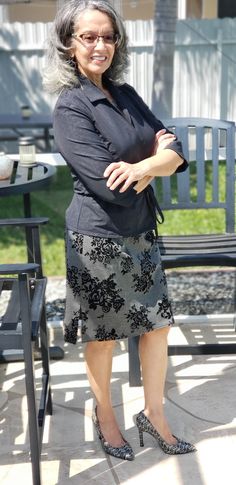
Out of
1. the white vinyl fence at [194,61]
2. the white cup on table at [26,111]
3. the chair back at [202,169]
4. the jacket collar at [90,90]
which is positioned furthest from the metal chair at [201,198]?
the white cup on table at [26,111]

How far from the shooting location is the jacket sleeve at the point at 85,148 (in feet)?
7.84

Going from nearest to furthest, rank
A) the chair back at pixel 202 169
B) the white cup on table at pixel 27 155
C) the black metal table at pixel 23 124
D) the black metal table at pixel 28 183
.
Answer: the black metal table at pixel 28 183 < the white cup on table at pixel 27 155 < the chair back at pixel 202 169 < the black metal table at pixel 23 124

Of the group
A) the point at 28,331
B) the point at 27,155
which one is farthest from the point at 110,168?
the point at 27,155

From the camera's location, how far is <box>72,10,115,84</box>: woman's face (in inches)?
94.0

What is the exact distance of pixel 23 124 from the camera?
4969 mm

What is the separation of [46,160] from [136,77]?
2.51 ft

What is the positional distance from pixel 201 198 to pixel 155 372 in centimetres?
124

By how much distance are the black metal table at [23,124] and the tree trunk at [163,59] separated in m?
0.82

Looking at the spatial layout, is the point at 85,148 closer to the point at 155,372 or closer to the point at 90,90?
the point at 90,90

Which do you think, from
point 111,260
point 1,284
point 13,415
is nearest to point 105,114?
point 111,260

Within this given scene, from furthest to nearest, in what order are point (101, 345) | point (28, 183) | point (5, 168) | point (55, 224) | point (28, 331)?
point (55, 224)
point (5, 168)
point (28, 183)
point (101, 345)
point (28, 331)

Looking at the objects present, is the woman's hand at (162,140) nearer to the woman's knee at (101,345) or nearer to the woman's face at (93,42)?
the woman's face at (93,42)

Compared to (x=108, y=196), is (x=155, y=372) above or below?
below

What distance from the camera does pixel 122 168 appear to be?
2367 mm
